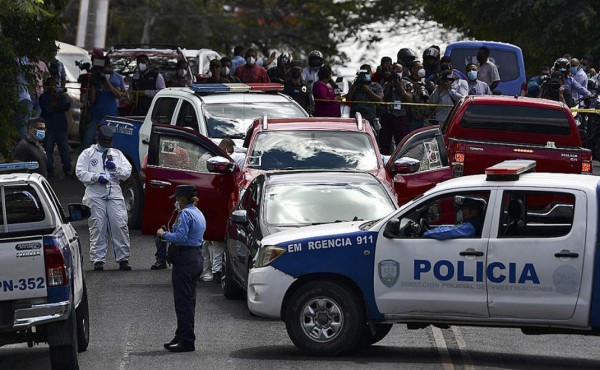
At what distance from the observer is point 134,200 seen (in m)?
21.9

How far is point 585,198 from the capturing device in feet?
40.2

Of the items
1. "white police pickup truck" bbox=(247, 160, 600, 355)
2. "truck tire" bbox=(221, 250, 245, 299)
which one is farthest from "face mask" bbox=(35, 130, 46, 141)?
"white police pickup truck" bbox=(247, 160, 600, 355)

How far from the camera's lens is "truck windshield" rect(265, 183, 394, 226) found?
1477 centimetres

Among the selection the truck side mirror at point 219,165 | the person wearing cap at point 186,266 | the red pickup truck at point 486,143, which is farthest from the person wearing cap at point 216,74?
the person wearing cap at point 186,266

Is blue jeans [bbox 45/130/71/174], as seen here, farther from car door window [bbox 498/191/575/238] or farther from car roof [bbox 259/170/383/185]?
car door window [bbox 498/191/575/238]

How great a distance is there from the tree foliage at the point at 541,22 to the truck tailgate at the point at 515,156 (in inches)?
540

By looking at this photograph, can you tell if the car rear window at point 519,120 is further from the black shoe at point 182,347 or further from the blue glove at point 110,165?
the black shoe at point 182,347

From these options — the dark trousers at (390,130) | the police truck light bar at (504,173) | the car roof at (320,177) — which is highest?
the police truck light bar at (504,173)

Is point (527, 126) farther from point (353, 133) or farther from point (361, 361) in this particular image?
point (361, 361)

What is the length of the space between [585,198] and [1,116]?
33.8 ft

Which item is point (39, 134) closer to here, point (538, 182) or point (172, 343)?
point (172, 343)

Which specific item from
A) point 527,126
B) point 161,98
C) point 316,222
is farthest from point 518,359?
point 161,98

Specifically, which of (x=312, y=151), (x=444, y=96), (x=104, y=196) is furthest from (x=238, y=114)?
(x=444, y=96)

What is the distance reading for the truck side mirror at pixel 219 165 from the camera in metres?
17.2
